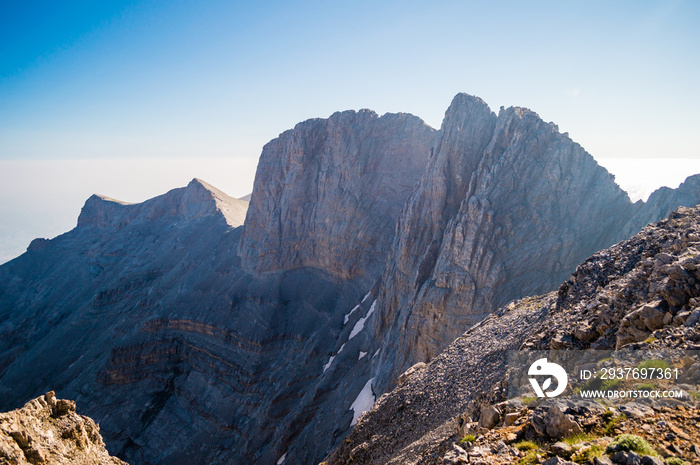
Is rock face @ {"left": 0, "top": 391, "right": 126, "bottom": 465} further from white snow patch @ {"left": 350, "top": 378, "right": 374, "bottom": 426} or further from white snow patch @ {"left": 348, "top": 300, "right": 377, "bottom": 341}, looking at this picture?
white snow patch @ {"left": 348, "top": 300, "right": 377, "bottom": 341}

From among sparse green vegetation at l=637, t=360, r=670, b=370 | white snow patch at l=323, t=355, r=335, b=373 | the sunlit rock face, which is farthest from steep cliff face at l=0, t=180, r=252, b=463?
sparse green vegetation at l=637, t=360, r=670, b=370

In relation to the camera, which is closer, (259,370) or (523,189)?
(523,189)

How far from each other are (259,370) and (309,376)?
10.7 m

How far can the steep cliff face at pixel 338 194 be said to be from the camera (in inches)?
3396

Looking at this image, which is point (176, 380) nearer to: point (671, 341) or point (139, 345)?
point (139, 345)

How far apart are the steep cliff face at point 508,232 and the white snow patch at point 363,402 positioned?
245 centimetres

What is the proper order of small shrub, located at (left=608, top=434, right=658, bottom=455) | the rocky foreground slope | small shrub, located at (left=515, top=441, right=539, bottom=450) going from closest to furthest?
small shrub, located at (left=608, top=434, right=658, bottom=455) < the rocky foreground slope < small shrub, located at (left=515, top=441, right=539, bottom=450)

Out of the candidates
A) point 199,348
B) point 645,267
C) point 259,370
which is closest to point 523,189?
point 645,267

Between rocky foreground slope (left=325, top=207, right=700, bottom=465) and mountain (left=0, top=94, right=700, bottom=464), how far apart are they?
1984 centimetres

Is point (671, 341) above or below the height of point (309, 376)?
above

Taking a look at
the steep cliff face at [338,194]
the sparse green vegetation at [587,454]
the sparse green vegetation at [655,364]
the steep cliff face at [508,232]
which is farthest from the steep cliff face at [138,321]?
the sparse green vegetation at [587,454]

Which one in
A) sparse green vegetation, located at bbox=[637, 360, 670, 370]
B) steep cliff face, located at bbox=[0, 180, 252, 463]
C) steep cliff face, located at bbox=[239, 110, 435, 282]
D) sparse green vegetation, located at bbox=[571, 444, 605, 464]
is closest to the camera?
sparse green vegetation, located at bbox=[571, 444, 605, 464]

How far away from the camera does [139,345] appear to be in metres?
82.1

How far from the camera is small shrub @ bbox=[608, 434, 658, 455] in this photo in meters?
7.14
